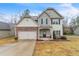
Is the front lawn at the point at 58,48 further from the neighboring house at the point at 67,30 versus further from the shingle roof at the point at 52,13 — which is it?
the shingle roof at the point at 52,13

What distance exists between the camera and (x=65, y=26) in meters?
4.32

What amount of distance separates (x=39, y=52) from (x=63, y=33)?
0.40 metres

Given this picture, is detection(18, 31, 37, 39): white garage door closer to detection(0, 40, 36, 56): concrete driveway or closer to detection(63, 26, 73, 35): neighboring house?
detection(0, 40, 36, 56): concrete driveway

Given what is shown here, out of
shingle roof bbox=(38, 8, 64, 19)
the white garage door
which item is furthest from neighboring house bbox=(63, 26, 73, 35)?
the white garage door

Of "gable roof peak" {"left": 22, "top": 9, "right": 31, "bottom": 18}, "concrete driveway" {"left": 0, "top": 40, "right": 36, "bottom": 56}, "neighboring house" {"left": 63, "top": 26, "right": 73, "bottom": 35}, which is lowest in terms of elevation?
"concrete driveway" {"left": 0, "top": 40, "right": 36, "bottom": 56}

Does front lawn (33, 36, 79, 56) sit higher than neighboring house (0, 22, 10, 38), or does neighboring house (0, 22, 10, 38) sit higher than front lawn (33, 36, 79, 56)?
neighboring house (0, 22, 10, 38)

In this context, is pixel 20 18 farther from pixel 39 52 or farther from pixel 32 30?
pixel 39 52

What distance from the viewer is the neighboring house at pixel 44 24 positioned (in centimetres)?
429

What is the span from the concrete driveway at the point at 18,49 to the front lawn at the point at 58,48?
8cm

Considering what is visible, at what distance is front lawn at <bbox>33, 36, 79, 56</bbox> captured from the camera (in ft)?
14.0

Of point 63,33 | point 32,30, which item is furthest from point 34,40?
point 63,33

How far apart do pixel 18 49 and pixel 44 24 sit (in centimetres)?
48

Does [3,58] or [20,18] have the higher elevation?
[20,18]

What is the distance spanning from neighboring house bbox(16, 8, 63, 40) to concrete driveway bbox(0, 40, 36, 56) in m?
0.11
